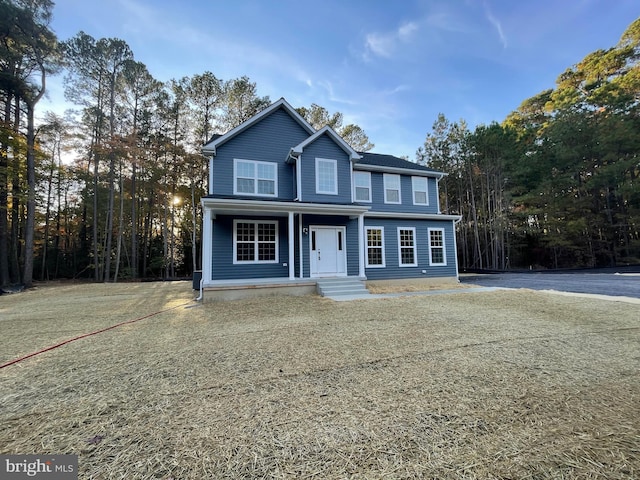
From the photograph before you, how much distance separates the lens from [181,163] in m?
18.8

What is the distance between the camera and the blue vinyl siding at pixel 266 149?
10.1 metres

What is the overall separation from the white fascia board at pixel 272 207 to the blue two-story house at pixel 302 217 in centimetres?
3

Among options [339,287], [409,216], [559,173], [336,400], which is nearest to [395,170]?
[409,216]

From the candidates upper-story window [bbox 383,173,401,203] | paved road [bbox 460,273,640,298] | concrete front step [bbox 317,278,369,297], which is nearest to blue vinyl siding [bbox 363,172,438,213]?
upper-story window [bbox 383,173,401,203]

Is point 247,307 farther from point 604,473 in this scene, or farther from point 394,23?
point 394,23

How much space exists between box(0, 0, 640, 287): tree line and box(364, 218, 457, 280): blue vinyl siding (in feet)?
39.5

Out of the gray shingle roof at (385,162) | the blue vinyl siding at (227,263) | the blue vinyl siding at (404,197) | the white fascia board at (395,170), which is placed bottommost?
the blue vinyl siding at (227,263)

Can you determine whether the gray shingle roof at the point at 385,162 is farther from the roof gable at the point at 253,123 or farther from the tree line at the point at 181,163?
the tree line at the point at 181,163

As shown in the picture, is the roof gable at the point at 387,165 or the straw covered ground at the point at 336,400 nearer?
the straw covered ground at the point at 336,400

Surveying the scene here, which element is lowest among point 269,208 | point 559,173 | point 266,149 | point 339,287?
point 339,287

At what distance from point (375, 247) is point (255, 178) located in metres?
5.89

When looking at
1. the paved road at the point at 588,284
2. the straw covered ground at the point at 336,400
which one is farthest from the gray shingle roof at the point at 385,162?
the straw covered ground at the point at 336,400

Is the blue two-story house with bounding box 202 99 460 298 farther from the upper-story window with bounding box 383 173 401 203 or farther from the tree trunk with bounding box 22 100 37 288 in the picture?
the tree trunk with bounding box 22 100 37 288

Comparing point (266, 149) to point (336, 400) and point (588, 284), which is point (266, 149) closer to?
point (336, 400)
